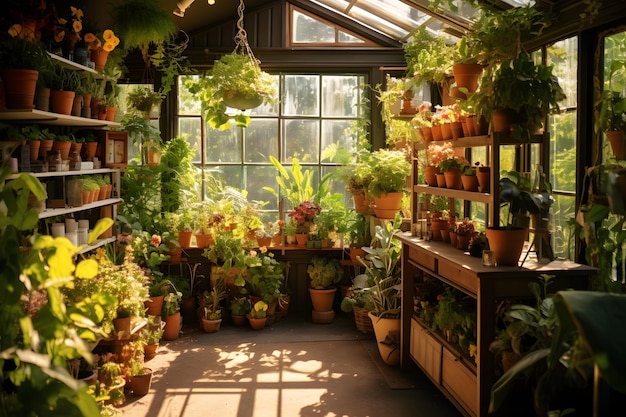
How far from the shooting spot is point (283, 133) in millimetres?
6902

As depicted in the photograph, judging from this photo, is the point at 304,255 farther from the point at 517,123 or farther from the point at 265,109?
the point at 517,123

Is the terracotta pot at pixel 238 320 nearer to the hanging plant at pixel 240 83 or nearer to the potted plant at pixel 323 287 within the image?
the potted plant at pixel 323 287

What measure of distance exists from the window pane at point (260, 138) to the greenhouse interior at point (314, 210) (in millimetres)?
14

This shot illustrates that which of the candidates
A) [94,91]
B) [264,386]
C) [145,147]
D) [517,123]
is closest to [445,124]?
[517,123]

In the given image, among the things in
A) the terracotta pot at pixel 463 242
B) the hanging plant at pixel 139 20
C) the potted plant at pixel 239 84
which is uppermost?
the hanging plant at pixel 139 20

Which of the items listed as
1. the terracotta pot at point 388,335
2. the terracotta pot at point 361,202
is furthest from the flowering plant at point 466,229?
the terracotta pot at point 361,202

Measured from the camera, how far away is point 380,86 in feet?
22.4

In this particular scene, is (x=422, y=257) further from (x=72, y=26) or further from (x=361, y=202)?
(x=72, y=26)

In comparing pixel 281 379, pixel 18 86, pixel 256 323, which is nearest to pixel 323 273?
pixel 256 323

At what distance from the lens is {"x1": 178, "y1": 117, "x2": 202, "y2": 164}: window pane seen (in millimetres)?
6859

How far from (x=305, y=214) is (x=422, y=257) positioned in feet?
6.92

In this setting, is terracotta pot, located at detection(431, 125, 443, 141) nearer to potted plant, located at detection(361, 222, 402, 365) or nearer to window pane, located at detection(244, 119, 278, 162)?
potted plant, located at detection(361, 222, 402, 365)

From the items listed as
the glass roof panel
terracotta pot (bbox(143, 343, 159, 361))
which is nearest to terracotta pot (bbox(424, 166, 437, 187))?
the glass roof panel

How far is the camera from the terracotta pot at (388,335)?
511cm
